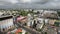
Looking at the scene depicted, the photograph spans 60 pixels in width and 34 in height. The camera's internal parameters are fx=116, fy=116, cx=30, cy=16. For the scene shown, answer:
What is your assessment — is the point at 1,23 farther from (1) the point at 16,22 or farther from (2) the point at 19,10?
(2) the point at 19,10

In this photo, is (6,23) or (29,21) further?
(29,21)

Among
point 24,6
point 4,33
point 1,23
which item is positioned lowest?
point 4,33

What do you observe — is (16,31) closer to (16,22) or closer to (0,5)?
(16,22)

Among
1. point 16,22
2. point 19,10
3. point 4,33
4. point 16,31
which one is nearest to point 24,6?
point 19,10

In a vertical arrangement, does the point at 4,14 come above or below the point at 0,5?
below

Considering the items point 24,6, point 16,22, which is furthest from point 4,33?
point 24,6

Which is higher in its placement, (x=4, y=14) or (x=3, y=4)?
(x=3, y=4)

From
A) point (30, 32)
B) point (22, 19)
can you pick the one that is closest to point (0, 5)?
point (22, 19)
